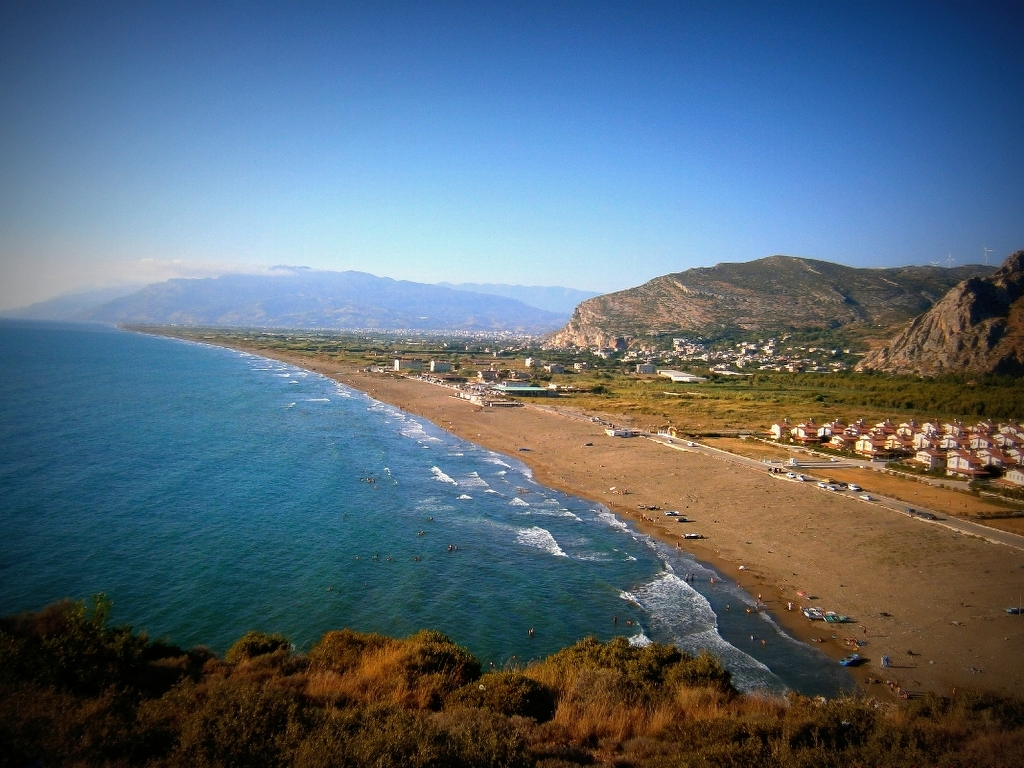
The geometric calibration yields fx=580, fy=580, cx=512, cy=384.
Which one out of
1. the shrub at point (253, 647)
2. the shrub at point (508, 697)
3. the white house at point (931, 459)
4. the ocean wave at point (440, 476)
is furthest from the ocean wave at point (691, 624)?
the white house at point (931, 459)

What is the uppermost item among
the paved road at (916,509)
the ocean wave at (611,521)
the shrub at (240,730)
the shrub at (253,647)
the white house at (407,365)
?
the shrub at (240,730)

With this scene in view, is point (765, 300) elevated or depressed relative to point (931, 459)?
elevated

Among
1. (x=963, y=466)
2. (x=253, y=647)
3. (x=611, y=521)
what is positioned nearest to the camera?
(x=253, y=647)

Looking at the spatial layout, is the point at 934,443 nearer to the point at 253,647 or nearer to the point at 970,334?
the point at 253,647

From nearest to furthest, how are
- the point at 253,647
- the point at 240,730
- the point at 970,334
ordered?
the point at 240,730
the point at 253,647
the point at 970,334

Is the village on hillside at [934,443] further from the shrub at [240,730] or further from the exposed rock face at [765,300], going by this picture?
the exposed rock face at [765,300]

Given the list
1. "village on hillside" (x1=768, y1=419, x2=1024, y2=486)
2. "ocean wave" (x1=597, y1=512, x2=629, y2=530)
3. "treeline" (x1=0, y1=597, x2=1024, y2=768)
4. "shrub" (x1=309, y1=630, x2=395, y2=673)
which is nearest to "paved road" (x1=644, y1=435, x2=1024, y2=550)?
"village on hillside" (x1=768, y1=419, x2=1024, y2=486)

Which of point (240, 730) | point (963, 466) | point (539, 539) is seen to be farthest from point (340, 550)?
point (963, 466)

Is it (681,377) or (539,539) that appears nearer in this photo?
(539,539)
